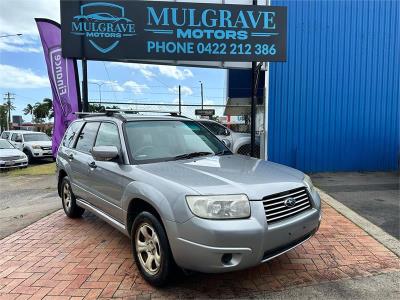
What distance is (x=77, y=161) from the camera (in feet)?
18.0

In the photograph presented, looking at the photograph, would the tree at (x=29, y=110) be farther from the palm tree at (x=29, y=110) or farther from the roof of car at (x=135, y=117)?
the roof of car at (x=135, y=117)

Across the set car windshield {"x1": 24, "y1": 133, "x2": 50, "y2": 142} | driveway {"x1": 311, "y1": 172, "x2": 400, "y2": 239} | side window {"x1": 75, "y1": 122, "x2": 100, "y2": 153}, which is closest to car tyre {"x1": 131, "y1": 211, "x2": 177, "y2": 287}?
side window {"x1": 75, "y1": 122, "x2": 100, "y2": 153}

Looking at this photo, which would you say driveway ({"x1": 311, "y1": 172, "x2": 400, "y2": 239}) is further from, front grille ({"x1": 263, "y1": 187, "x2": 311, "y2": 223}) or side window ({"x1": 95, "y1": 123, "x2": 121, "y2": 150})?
side window ({"x1": 95, "y1": 123, "x2": 121, "y2": 150})

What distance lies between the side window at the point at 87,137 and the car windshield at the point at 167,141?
95cm

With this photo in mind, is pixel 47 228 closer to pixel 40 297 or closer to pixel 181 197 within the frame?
pixel 40 297

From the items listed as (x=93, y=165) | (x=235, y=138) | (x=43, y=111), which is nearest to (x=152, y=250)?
(x=93, y=165)

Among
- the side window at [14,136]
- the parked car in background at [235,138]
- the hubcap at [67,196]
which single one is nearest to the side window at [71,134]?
the hubcap at [67,196]

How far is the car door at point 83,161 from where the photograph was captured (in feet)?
16.8

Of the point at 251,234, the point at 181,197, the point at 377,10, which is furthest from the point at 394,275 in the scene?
the point at 377,10

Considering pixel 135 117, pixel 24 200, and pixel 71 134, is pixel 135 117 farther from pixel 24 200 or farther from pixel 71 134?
pixel 24 200

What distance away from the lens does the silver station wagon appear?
3135 mm

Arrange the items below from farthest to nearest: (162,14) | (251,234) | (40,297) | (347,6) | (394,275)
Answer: (347,6), (162,14), (394,275), (40,297), (251,234)

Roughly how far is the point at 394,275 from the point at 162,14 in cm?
603

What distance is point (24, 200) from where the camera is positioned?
8508mm
